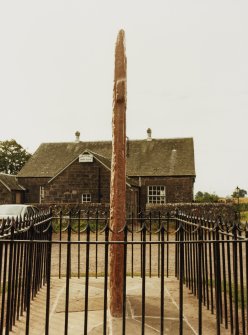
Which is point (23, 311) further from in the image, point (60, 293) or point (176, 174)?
point (176, 174)

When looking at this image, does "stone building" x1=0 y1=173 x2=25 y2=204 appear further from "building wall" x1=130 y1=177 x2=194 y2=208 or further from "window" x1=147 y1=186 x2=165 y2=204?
"window" x1=147 y1=186 x2=165 y2=204

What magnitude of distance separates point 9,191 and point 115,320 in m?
25.6

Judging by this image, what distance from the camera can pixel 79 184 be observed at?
79.4ft

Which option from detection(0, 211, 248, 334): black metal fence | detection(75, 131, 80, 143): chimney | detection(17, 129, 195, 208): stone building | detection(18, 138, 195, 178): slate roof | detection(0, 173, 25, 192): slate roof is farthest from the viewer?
detection(75, 131, 80, 143): chimney

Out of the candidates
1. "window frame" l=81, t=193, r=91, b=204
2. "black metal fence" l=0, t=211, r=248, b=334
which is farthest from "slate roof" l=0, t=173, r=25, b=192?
"black metal fence" l=0, t=211, r=248, b=334

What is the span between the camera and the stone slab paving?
13.9 feet

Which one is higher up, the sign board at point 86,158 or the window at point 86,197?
the sign board at point 86,158

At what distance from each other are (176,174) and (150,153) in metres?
4.28

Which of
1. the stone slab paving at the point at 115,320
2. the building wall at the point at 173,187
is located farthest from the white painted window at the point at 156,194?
the stone slab paving at the point at 115,320

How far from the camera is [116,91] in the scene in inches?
201

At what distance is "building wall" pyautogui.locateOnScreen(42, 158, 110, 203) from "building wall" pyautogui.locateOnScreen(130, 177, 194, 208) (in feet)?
15.6

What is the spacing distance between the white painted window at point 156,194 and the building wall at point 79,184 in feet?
16.7

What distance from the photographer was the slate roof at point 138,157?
27828mm

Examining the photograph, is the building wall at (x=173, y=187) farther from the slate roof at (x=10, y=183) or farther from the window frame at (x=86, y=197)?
the slate roof at (x=10, y=183)
